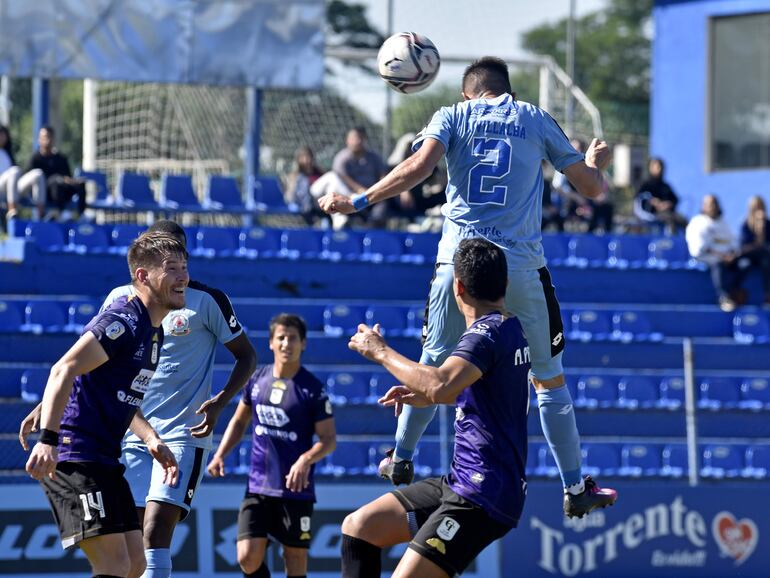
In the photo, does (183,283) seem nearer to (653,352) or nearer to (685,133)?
(653,352)

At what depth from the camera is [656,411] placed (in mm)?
13438

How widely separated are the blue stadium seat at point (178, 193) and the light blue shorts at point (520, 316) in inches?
363

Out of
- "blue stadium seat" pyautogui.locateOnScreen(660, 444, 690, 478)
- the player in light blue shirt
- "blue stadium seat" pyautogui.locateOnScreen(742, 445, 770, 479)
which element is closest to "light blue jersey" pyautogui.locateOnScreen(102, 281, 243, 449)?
the player in light blue shirt

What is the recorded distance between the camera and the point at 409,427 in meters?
6.63

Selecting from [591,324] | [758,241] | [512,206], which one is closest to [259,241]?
[591,324]

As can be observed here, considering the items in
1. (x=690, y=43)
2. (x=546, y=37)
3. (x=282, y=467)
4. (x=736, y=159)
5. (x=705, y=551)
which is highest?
(x=546, y=37)

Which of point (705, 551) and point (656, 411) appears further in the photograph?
point (656, 411)

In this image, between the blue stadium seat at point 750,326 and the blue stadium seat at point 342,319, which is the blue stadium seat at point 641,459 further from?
the blue stadium seat at point 342,319

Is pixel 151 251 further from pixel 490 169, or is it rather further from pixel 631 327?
pixel 631 327

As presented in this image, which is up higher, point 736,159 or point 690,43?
point 690,43

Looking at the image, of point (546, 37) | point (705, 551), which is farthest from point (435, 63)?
point (546, 37)

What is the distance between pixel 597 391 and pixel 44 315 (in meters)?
5.59

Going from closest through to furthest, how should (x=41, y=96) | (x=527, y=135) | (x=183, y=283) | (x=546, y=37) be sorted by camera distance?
(x=183, y=283), (x=527, y=135), (x=41, y=96), (x=546, y=37)

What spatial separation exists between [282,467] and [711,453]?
19.8ft
